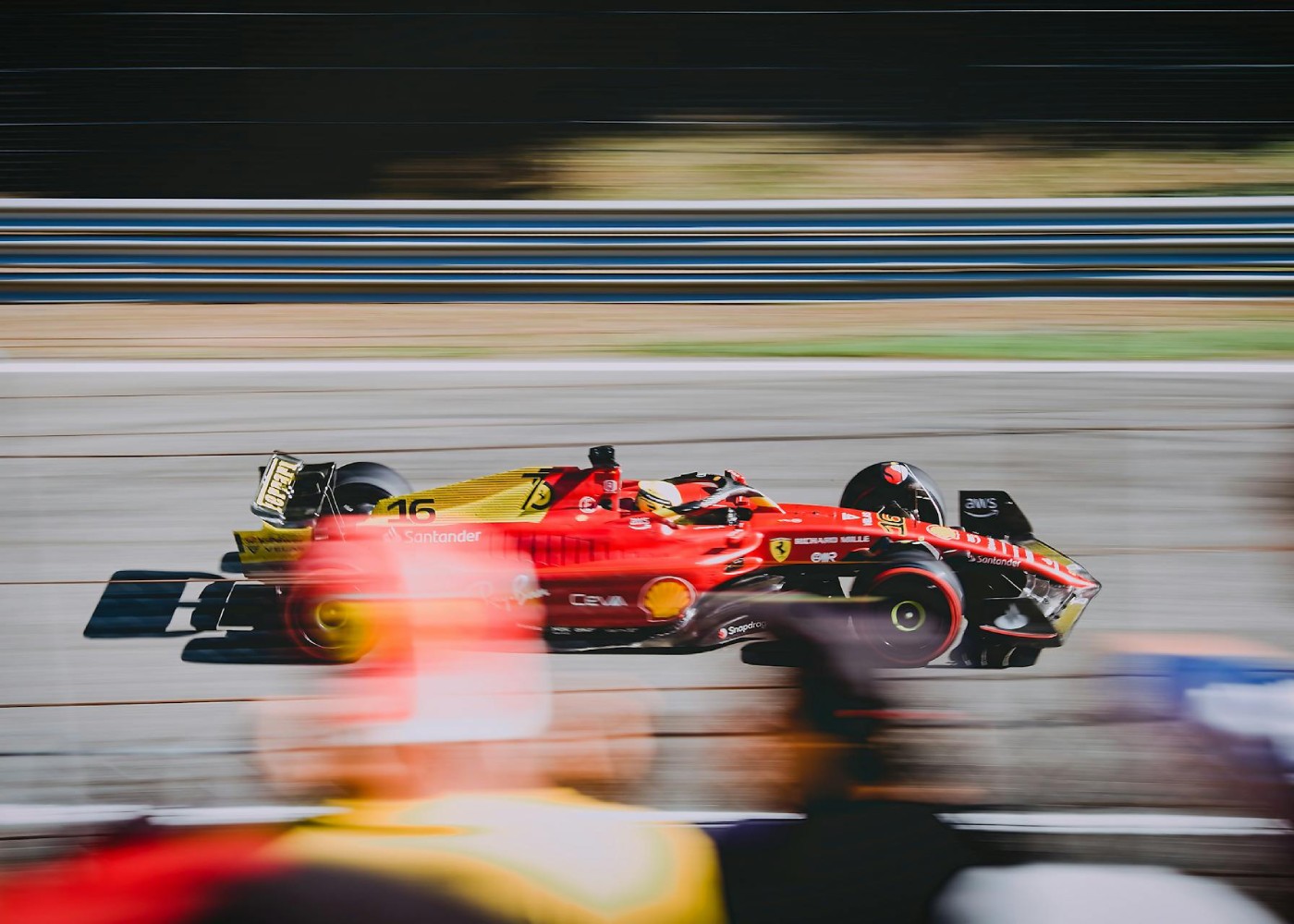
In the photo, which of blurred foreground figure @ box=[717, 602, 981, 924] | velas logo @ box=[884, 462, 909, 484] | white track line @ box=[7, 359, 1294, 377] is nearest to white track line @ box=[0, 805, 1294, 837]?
blurred foreground figure @ box=[717, 602, 981, 924]

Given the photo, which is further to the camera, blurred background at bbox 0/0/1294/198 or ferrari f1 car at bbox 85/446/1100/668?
blurred background at bbox 0/0/1294/198

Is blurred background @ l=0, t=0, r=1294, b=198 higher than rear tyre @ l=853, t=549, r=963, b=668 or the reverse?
higher

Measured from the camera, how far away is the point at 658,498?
2.38 metres

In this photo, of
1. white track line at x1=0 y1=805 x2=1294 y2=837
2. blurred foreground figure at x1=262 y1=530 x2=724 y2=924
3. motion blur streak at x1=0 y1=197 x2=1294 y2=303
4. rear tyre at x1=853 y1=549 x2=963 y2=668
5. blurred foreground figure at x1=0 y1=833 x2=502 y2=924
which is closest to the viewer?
blurred foreground figure at x1=0 y1=833 x2=502 y2=924

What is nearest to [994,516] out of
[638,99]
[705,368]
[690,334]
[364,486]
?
[705,368]

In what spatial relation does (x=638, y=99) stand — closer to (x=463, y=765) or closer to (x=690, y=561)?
(x=690, y=561)

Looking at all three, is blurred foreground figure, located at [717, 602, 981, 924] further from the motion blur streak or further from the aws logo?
the motion blur streak

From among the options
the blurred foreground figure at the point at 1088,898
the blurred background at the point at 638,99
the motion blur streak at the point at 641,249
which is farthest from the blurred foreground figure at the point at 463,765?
the blurred background at the point at 638,99

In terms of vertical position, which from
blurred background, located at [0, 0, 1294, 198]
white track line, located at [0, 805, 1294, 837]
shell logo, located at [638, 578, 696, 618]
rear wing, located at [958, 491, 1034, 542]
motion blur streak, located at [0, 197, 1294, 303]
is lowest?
white track line, located at [0, 805, 1294, 837]

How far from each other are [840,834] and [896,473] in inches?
35.9

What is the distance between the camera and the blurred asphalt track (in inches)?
85.1

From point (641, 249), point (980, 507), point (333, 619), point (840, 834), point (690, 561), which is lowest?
point (840, 834)

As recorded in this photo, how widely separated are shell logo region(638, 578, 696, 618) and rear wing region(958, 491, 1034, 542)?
0.64 m

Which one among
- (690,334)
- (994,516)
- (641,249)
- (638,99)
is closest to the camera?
(994,516)
